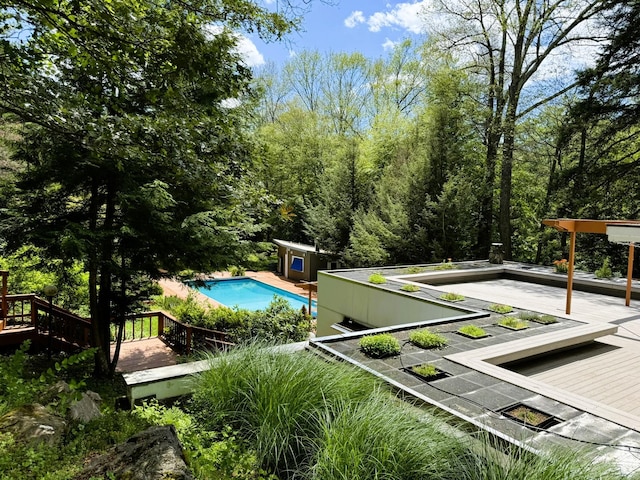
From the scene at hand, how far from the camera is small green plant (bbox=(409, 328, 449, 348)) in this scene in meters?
5.06

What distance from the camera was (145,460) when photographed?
2.47 m

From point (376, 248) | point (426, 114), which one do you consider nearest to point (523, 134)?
point (426, 114)

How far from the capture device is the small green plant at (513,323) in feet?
19.3

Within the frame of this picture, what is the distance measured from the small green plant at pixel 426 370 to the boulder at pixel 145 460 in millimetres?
2494

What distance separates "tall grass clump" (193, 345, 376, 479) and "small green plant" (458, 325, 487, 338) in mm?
2255

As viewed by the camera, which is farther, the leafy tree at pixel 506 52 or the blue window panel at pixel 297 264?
the blue window panel at pixel 297 264

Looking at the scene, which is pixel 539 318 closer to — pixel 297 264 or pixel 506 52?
pixel 506 52

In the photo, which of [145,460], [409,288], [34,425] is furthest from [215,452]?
[409,288]

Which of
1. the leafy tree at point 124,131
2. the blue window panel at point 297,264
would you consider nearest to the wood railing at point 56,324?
the leafy tree at point 124,131

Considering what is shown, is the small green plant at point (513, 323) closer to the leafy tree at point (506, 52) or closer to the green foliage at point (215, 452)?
the green foliage at point (215, 452)

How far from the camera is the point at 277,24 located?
4070mm

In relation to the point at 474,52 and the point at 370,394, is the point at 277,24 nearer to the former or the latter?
the point at 370,394

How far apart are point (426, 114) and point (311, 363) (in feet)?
49.0

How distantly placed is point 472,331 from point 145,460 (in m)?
4.41
